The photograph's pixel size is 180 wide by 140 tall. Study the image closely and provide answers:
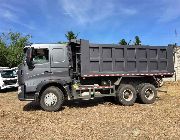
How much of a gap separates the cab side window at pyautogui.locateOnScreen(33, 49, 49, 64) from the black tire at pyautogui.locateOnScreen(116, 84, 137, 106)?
370 cm

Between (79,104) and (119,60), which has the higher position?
(119,60)

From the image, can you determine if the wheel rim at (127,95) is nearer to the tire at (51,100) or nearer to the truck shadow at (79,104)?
the truck shadow at (79,104)

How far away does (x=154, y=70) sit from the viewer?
14547mm

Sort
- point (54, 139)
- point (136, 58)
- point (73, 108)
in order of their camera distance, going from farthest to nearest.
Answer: point (136, 58) < point (73, 108) < point (54, 139)

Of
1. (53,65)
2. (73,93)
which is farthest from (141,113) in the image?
(53,65)

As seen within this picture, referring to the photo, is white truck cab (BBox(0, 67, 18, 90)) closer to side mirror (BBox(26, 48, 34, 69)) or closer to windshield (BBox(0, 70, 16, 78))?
windshield (BBox(0, 70, 16, 78))

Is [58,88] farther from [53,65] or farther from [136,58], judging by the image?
[136,58]

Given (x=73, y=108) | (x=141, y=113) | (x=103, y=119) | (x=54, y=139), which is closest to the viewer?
(x=54, y=139)

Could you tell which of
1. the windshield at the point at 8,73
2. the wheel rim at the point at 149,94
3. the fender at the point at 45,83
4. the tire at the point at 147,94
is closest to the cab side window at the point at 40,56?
the fender at the point at 45,83

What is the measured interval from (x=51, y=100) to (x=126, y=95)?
3.65 metres

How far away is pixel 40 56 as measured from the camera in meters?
12.7

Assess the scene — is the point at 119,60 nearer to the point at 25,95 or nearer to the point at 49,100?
the point at 49,100

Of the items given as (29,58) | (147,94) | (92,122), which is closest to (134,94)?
(147,94)

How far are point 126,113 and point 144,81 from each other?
344 cm
